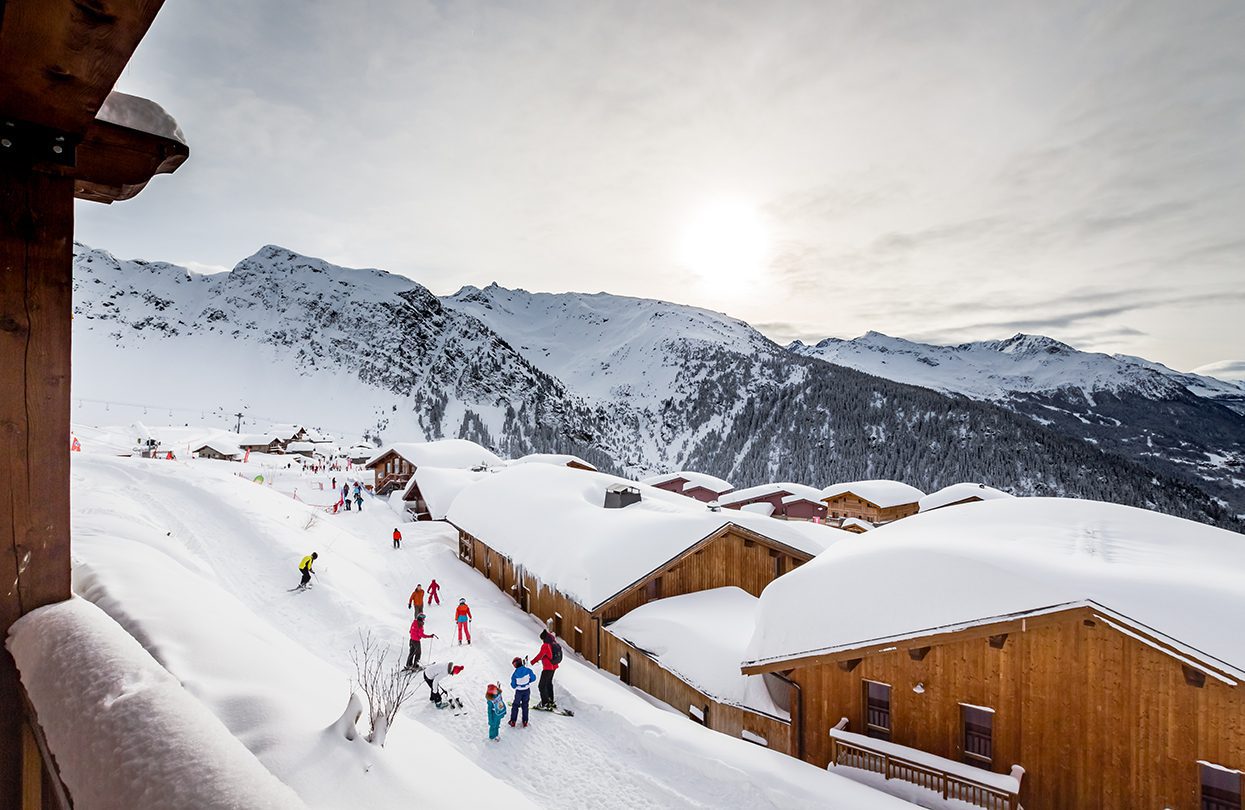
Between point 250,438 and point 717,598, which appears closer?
point 717,598

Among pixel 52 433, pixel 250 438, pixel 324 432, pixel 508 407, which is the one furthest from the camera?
pixel 508 407

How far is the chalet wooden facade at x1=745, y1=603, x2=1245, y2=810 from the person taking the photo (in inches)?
362

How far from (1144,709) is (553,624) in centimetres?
1689

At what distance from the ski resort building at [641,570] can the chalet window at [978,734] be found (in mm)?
3897

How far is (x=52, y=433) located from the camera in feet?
6.60

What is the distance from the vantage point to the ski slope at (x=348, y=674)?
12.0 ft

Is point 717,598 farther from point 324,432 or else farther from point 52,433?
point 324,432

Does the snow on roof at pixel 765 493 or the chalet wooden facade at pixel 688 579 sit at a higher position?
the chalet wooden facade at pixel 688 579

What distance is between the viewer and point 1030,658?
1075 centimetres

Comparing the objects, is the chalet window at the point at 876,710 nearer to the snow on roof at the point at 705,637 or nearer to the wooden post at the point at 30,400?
the snow on roof at the point at 705,637

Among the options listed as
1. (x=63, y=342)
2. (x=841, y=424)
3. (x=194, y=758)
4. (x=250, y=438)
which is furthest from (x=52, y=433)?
(x=841, y=424)

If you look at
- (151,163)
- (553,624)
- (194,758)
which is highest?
(151,163)

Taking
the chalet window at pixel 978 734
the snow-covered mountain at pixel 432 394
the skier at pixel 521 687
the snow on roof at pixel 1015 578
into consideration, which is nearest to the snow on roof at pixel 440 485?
the skier at pixel 521 687

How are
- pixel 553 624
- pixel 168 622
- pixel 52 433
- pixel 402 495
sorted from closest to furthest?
pixel 52 433, pixel 168 622, pixel 553 624, pixel 402 495
